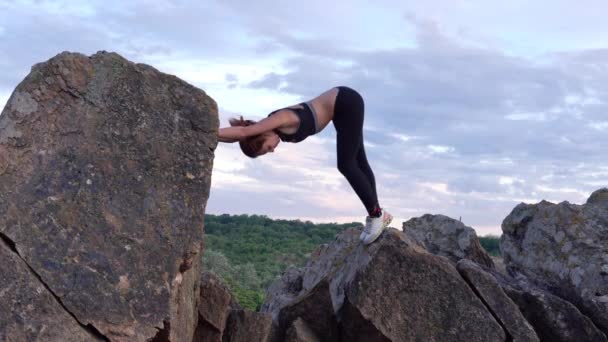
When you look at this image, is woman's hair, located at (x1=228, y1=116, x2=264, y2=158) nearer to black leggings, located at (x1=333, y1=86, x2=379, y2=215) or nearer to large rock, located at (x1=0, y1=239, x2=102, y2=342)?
black leggings, located at (x1=333, y1=86, x2=379, y2=215)

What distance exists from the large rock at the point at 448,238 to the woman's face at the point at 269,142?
3.74 metres

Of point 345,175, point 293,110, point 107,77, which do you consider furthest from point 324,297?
point 107,77

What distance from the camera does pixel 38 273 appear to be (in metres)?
9.16

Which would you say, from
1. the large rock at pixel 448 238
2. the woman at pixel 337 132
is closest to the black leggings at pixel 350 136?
the woman at pixel 337 132

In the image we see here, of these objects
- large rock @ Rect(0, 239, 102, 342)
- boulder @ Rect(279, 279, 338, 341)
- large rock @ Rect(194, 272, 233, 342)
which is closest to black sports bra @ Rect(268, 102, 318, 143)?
large rock @ Rect(194, 272, 233, 342)

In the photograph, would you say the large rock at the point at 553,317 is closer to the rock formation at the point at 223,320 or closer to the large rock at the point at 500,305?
the large rock at the point at 500,305

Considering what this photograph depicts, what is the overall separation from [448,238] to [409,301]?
3.02 meters

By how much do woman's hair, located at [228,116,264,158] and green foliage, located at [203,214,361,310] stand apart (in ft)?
24.2

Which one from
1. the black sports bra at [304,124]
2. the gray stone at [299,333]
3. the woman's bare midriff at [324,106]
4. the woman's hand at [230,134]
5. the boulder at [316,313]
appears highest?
the woman's bare midriff at [324,106]

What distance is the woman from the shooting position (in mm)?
11117

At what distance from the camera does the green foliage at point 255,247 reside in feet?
85.0

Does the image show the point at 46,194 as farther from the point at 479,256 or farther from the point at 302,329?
the point at 479,256

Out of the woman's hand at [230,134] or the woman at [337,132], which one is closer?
the woman's hand at [230,134]

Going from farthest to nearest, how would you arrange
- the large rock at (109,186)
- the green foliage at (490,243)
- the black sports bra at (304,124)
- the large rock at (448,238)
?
the green foliage at (490,243) → the large rock at (448,238) → the black sports bra at (304,124) → the large rock at (109,186)
